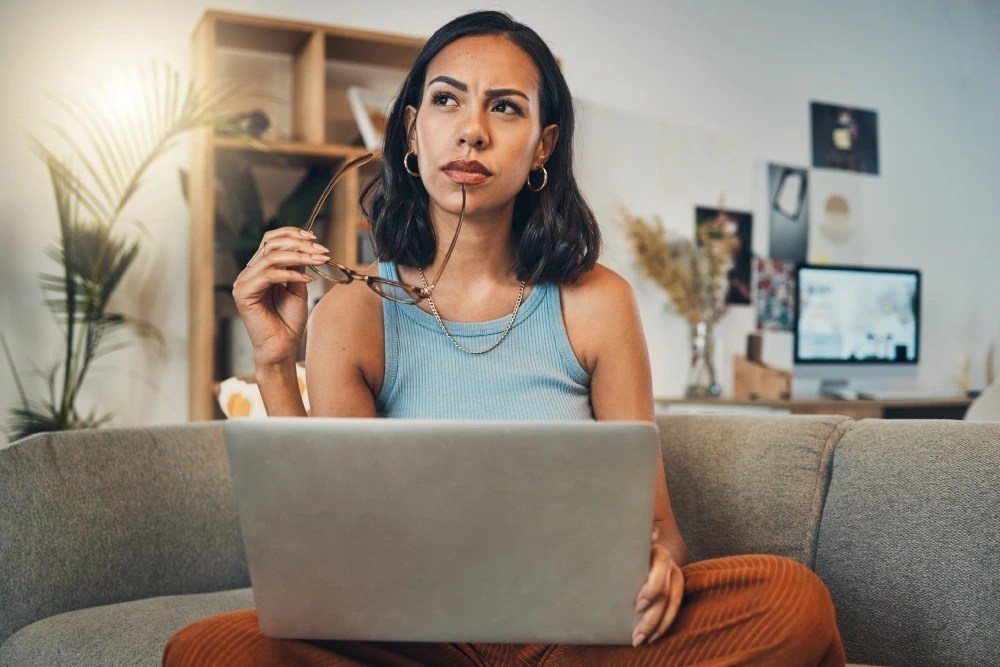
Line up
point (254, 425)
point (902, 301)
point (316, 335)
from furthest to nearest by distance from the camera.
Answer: point (902, 301), point (316, 335), point (254, 425)

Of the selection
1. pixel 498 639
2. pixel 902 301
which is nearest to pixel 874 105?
pixel 902 301

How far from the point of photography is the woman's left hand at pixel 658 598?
0.96 metres

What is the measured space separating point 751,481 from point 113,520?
0.97 meters

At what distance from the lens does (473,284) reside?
151cm

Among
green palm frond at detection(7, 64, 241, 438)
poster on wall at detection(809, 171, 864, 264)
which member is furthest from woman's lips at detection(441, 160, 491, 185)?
poster on wall at detection(809, 171, 864, 264)

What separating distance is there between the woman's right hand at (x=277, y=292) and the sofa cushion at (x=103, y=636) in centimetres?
42

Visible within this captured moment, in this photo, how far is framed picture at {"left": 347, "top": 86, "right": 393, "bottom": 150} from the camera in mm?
3412

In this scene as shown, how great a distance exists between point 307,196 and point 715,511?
2098mm

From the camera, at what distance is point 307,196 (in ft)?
10.9

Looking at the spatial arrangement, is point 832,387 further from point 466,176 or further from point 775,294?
point 466,176

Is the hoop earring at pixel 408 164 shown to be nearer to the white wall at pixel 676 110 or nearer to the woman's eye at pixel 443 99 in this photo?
the woman's eye at pixel 443 99

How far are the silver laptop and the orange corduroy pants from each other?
0.27ft

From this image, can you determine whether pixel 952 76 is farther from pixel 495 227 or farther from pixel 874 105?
pixel 495 227

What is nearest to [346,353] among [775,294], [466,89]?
[466,89]
